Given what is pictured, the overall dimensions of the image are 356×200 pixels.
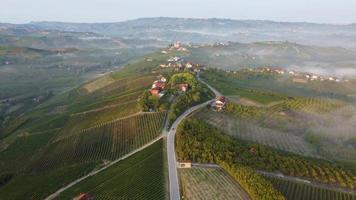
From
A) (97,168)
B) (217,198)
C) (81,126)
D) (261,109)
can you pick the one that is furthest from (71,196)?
(261,109)

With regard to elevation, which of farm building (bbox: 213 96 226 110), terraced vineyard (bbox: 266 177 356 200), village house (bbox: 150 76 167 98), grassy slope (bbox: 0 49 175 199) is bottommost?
grassy slope (bbox: 0 49 175 199)

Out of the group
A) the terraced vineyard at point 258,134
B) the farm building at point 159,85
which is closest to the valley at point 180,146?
the terraced vineyard at point 258,134

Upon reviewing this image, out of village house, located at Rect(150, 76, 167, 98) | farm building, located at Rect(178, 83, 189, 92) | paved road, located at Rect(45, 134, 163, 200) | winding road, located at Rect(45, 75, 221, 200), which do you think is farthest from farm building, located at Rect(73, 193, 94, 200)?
farm building, located at Rect(178, 83, 189, 92)

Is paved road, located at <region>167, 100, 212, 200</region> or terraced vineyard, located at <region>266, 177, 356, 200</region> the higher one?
paved road, located at <region>167, 100, 212, 200</region>

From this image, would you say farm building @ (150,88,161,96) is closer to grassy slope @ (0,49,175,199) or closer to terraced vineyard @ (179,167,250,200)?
grassy slope @ (0,49,175,199)

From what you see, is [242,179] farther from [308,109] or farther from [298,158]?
[308,109]

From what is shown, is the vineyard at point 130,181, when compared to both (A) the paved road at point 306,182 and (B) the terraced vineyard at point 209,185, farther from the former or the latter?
(A) the paved road at point 306,182
